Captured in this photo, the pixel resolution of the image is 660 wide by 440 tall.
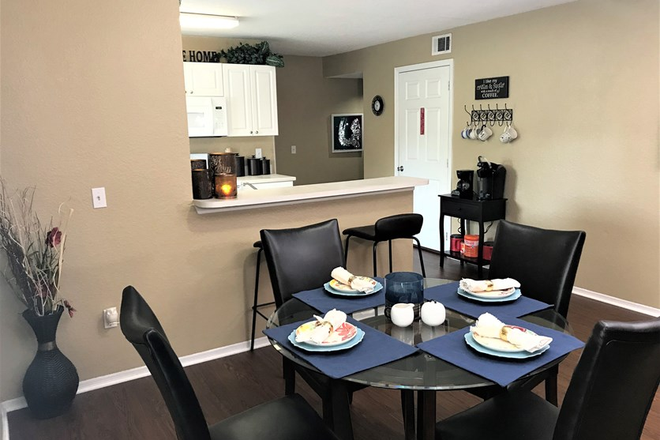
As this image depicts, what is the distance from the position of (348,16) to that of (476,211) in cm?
212

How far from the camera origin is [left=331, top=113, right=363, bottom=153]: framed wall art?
7758mm

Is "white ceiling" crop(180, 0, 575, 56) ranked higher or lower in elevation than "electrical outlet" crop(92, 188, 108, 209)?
higher

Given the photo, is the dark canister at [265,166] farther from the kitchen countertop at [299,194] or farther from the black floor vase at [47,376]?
the black floor vase at [47,376]

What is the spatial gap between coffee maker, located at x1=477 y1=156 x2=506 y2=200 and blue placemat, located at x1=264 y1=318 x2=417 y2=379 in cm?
344

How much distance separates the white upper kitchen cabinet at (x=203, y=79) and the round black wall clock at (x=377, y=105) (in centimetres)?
188

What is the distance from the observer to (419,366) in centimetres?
160

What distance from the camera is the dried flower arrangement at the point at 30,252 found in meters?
2.55

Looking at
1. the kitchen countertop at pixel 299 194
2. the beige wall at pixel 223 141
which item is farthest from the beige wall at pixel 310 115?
the kitchen countertop at pixel 299 194

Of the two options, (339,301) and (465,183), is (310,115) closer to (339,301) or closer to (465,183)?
(465,183)

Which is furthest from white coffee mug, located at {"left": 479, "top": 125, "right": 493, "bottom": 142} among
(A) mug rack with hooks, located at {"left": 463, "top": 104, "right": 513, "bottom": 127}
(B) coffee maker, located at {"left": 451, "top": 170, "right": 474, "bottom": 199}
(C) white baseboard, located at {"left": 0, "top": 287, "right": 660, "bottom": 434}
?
(C) white baseboard, located at {"left": 0, "top": 287, "right": 660, "bottom": 434}

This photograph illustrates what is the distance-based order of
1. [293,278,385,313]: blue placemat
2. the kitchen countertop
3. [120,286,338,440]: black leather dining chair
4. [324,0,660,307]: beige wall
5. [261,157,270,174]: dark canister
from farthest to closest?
[261,157,270,174]: dark canister → [324,0,660,307]: beige wall → the kitchen countertop → [293,278,385,313]: blue placemat → [120,286,338,440]: black leather dining chair

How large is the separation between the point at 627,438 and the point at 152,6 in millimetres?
2806

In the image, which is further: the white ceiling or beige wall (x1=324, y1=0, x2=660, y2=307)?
the white ceiling

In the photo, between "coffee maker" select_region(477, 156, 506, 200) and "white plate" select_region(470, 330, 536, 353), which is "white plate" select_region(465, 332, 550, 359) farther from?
"coffee maker" select_region(477, 156, 506, 200)
